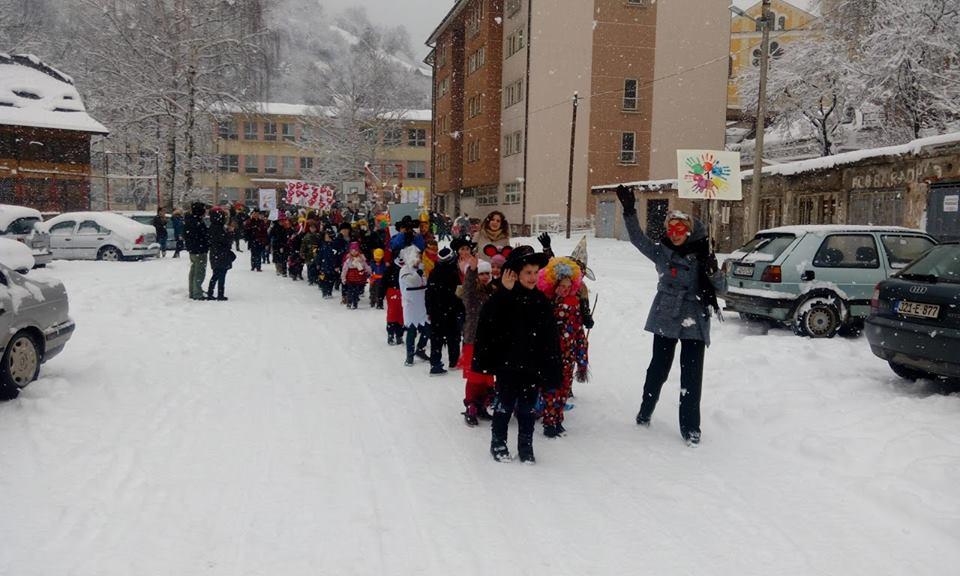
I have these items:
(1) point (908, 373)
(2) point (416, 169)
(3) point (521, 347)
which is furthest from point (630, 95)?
(2) point (416, 169)

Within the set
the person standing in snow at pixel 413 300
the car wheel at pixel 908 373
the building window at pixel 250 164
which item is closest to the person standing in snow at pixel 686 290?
the car wheel at pixel 908 373

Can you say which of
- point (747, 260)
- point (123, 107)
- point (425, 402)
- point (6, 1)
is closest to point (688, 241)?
point (425, 402)

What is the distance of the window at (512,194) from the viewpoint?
143 ft

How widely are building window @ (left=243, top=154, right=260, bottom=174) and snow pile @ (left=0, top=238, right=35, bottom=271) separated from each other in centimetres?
6793

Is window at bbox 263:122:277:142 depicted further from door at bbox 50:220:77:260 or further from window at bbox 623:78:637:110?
door at bbox 50:220:77:260

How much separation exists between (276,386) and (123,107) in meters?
30.9

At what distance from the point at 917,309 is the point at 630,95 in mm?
35901

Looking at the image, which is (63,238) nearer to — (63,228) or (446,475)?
(63,228)

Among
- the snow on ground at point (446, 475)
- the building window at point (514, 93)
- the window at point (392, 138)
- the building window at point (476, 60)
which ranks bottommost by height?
the snow on ground at point (446, 475)

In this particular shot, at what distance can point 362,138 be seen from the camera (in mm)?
68188

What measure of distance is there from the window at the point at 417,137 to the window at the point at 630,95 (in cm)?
4430

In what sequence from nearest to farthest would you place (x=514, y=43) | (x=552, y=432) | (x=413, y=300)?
(x=552, y=432) → (x=413, y=300) → (x=514, y=43)

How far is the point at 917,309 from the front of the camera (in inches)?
274

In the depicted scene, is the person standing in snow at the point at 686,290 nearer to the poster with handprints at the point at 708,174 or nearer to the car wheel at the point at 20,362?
the car wheel at the point at 20,362
